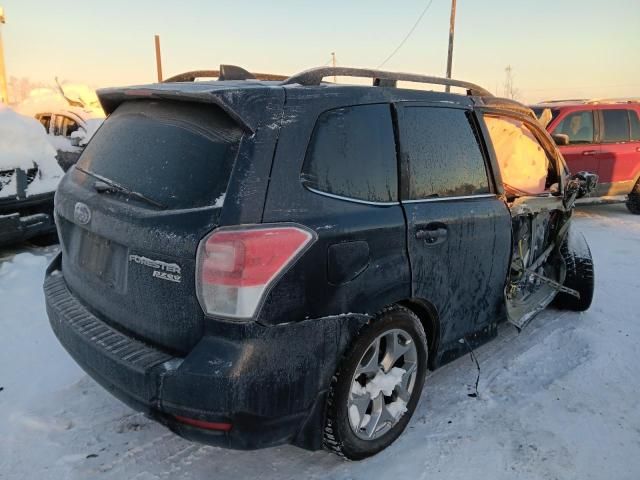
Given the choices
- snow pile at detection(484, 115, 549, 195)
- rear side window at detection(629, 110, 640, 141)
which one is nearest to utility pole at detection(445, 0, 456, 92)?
rear side window at detection(629, 110, 640, 141)

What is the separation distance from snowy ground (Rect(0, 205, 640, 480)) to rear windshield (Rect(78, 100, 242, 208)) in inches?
53.2

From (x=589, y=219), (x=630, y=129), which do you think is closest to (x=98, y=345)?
(x=589, y=219)

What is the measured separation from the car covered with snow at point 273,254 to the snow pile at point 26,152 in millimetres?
3211

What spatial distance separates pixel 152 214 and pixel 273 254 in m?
0.55

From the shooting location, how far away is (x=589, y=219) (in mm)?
9297

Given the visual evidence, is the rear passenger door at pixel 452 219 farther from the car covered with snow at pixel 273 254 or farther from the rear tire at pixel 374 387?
the rear tire at pixel 374 387

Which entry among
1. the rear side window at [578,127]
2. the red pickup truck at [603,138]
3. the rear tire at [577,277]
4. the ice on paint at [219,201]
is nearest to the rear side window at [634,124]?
the red pickup truck at [603,138]

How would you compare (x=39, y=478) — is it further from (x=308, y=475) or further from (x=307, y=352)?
(x=307, y=352)

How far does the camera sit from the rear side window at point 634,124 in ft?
30.8

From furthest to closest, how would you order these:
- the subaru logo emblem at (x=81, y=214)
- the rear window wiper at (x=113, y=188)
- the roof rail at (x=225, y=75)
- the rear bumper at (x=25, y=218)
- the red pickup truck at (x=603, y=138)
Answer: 1. the red pickup truck at (x=603, y=138)
2. the rear bumper at (x=25, y=218)
3. the roof rail at (x=225, y=75)
4. the subaru logo emblem at (x=81, y=214)
5. the rear window wiper at (x=113, y=188)

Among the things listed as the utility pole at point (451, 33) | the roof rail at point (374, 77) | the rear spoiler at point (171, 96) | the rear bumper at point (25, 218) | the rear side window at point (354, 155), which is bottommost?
the rear bumper at point (25, 218)

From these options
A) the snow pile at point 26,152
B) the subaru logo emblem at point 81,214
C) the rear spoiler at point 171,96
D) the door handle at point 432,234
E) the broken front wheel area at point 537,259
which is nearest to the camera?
the rear spoiler at point 171,96

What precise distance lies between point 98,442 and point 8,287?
8.99 feet

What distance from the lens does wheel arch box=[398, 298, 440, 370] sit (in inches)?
106
